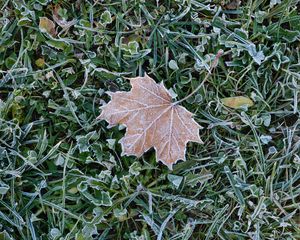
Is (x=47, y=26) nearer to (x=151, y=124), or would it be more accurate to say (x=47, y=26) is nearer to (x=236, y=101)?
(x=151, y=124)

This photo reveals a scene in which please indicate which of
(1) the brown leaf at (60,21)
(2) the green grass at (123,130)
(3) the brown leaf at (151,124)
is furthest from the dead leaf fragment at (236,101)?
(1) the brown leaf at (60,21)

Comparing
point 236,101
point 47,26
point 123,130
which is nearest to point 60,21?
point 47,26

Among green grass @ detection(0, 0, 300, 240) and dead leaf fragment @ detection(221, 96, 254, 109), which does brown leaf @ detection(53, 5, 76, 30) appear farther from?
dead leaf fragment @ detection(221, 96, 254, 109)

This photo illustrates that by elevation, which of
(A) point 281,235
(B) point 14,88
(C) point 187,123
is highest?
(B) point 14,88

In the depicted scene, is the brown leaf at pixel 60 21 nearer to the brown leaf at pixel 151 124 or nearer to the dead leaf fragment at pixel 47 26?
the dead leaf fragment at pixel 47 26

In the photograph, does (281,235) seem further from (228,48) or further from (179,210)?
(228,48)

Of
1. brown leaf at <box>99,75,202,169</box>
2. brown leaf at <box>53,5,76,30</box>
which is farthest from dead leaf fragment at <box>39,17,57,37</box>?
brown leaf at <box>99,75,202,169</box>

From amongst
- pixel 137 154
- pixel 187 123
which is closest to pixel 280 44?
pixel 187 123
